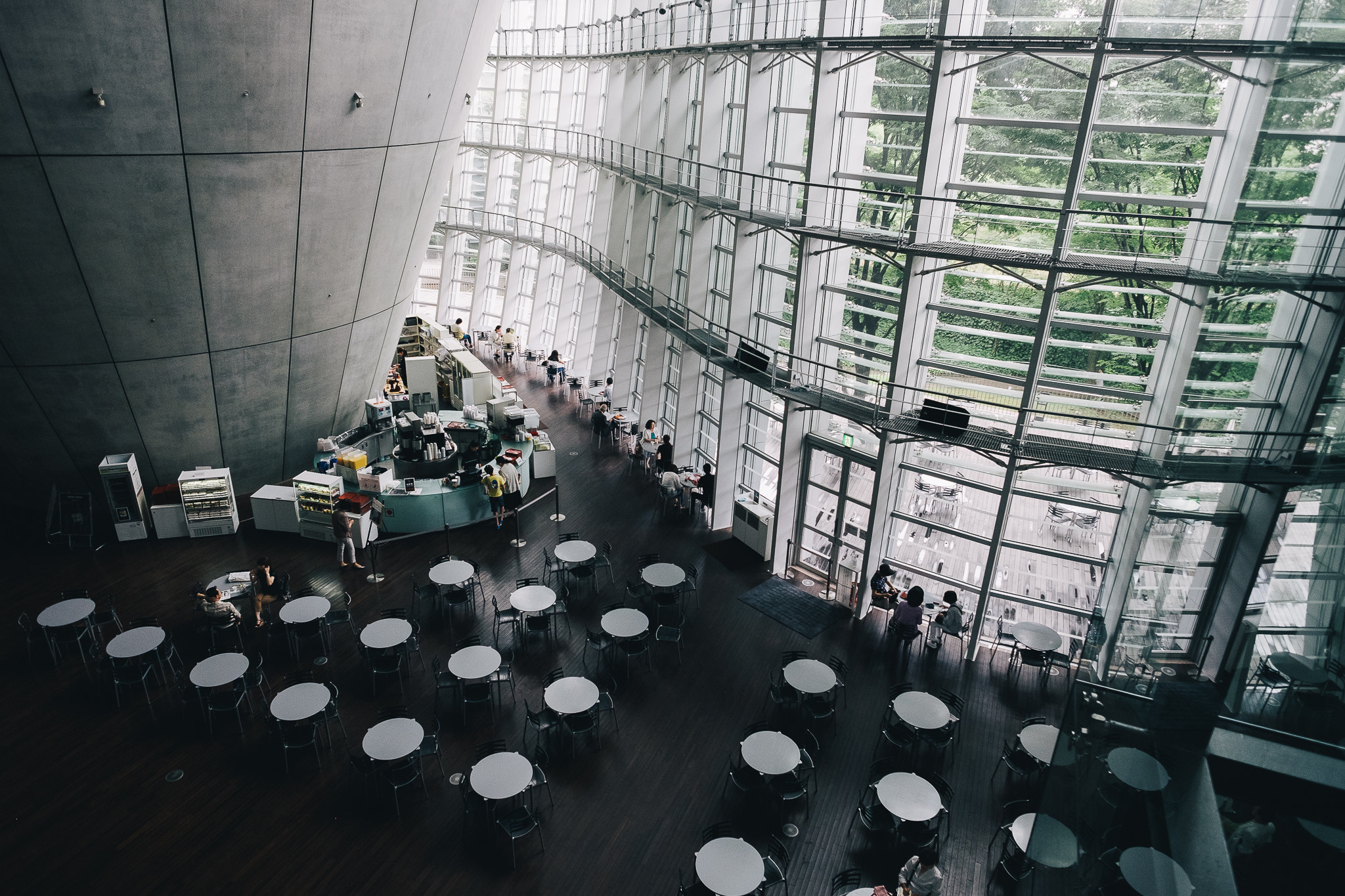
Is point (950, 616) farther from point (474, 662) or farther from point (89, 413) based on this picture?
point (89, 413)

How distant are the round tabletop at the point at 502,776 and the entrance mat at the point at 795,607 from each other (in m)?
5.58

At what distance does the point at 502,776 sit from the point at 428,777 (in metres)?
1.47

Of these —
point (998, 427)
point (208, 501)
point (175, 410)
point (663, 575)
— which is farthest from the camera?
point (208, 501)

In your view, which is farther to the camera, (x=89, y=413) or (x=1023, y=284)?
(x=89, y=413)

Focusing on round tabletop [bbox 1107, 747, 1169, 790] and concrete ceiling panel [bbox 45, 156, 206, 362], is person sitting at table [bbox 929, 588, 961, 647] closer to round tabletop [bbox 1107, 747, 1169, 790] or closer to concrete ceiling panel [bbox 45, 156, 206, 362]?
round tabletop [bbox 1107, 747, 1169, 790]

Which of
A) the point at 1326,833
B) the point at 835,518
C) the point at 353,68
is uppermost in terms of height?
the point at 353,68

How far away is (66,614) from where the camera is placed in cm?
1114

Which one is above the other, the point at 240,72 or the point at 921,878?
the point at 240,72

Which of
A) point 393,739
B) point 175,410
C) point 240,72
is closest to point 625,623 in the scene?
point 393,739

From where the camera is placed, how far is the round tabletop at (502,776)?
8.39 meters

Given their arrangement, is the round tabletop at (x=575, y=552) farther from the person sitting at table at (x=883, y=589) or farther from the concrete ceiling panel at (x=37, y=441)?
the concrete ceiling panel at (x=37, y=441)

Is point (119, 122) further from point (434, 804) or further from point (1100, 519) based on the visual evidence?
point (1100, 519)

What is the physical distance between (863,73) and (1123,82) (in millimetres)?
3863

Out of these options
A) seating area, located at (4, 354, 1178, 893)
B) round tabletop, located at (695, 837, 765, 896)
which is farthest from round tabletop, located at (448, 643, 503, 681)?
round tabletop, located at (695, 837, 765, 896)
